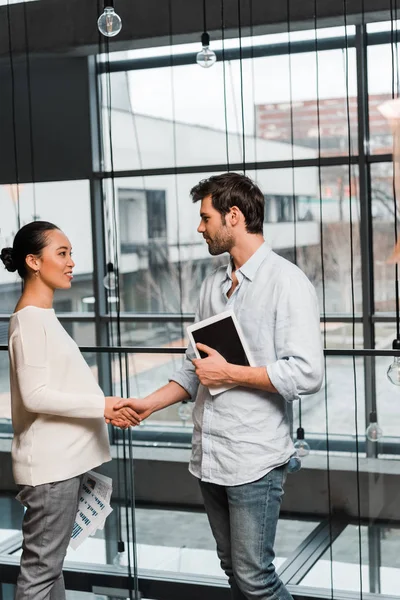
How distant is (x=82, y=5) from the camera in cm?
870

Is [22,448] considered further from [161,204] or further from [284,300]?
[161,204]

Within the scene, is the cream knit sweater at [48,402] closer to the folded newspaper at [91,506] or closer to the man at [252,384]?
the folded newspaper at [91,506]

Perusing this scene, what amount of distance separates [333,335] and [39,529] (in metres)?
6.80

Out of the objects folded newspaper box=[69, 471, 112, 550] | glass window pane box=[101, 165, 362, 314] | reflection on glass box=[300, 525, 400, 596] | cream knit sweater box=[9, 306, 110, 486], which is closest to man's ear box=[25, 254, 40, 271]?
cream knit sweater box=[9, 306, 110, 486]

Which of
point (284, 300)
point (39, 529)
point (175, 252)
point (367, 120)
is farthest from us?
point (175, 252)

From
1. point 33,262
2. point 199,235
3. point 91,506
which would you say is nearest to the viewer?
point 33,262

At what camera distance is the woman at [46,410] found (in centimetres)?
217

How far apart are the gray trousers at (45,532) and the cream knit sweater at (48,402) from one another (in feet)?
0.12

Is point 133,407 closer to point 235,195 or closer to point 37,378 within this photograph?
point 37,378

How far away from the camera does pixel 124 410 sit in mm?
2291

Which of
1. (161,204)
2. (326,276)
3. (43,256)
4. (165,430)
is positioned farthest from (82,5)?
(43,256)

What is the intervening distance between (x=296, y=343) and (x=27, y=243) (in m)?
0.78

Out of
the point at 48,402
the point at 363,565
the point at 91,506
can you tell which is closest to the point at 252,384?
the point at 48,402

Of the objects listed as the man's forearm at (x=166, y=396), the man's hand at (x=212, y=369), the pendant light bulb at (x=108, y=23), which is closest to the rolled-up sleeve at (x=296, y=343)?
the man's hand at (x=212, y=369)
